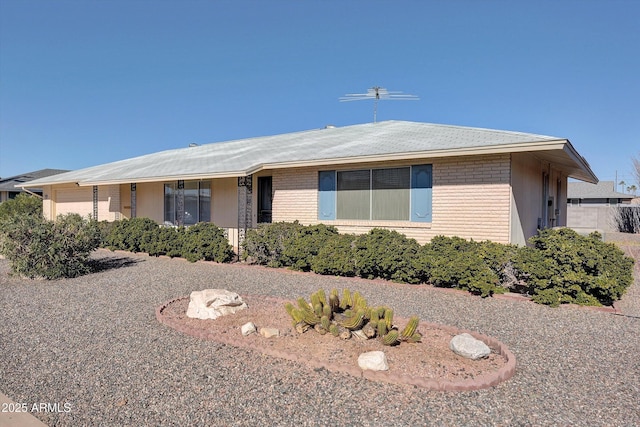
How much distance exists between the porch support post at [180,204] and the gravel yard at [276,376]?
8.48 m

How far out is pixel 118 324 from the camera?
5.68m

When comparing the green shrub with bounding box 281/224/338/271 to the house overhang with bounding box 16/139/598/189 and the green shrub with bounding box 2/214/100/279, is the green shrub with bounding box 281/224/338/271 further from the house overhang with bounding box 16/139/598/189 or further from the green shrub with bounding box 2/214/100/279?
the green shrub with bounding box 2/214/100/279

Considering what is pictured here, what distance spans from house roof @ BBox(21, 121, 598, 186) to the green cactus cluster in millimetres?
5071

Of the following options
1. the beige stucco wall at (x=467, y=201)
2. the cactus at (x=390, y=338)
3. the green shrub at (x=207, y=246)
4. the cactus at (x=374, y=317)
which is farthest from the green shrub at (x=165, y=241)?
the cactus at (x=390, y=338)

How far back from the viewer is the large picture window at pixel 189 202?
48.7ft

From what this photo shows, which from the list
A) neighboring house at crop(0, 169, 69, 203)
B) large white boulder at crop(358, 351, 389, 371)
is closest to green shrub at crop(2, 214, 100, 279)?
large white boulder at crop(358, 351, 389, 371)

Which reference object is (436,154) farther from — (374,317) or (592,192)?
(592,192)

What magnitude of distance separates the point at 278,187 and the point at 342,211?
243cm

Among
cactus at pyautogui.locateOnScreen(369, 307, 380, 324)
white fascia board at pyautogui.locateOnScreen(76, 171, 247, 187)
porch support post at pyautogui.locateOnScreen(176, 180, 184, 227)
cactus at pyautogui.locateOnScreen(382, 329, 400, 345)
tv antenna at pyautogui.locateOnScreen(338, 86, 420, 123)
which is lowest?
cactus at pyautogui.locateOnScreen(382, 329, 400, 345)

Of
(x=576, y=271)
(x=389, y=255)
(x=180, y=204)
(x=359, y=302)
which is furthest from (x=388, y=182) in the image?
(x=180, y=204)

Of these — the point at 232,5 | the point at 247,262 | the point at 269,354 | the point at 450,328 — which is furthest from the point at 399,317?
the point at 232,5

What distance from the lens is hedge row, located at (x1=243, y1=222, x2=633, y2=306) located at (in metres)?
6.75

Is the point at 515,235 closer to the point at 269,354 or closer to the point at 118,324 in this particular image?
the point at 269,354

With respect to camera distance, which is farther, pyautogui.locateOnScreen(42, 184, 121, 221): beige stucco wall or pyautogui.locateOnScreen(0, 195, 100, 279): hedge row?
pyautogui.locateOnScreen(42, 184, 121, 221): beige stucco wall
